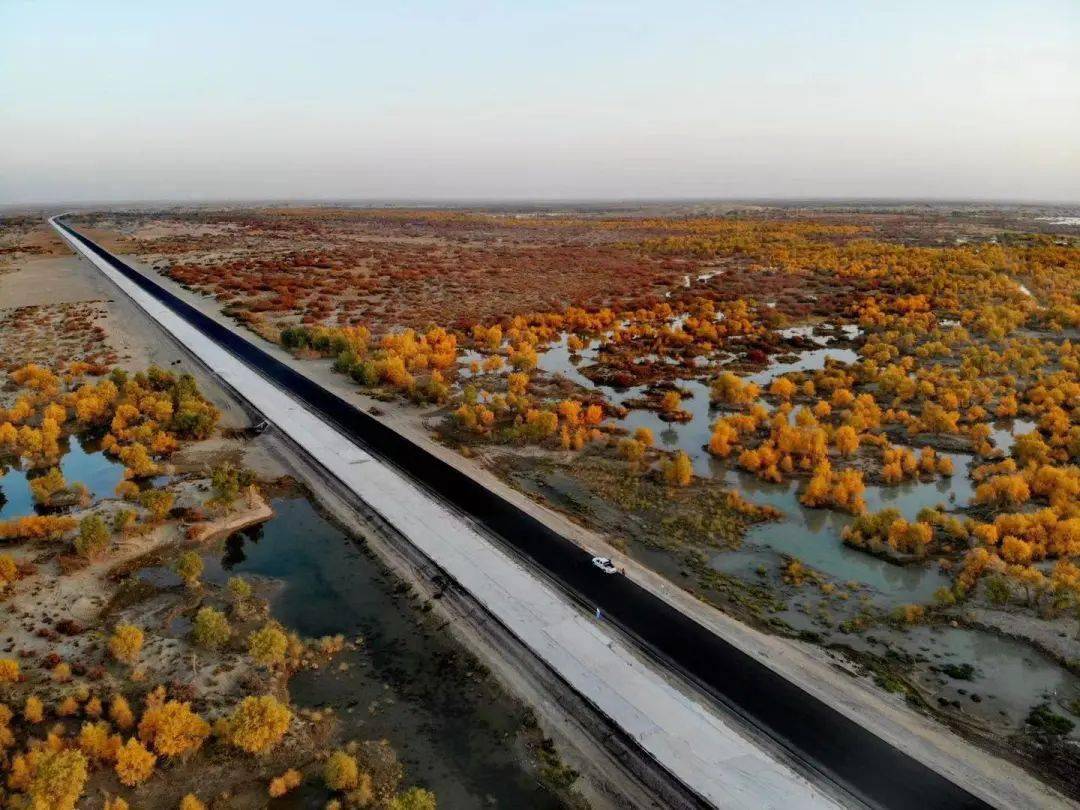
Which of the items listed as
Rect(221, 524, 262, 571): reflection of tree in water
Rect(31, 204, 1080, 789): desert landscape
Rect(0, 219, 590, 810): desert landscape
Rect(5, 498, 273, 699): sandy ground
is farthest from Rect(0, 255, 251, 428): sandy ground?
Rect(5, 498, 273, 699): sandy ground

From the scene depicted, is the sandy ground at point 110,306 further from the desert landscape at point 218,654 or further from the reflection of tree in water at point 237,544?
the reflection of tree in water at point 237,544

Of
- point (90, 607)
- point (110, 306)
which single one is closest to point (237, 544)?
point (90, 607)

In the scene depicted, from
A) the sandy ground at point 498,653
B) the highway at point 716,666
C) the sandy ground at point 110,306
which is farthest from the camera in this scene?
the sandy ground at point 110,306

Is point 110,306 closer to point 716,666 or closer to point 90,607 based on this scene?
point 90,607

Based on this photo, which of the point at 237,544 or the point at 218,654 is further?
the point at 237,544

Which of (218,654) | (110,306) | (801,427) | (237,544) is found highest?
(110,306)

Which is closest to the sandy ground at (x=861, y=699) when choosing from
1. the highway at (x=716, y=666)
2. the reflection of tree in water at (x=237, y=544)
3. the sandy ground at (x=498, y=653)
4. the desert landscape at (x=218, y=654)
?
the highway at (x=716, y=666)

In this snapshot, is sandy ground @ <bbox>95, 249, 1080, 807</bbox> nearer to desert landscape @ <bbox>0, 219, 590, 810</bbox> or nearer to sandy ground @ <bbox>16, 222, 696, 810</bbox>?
sandy ground @ <bbox>16, 222, 696, 810</bbox>
